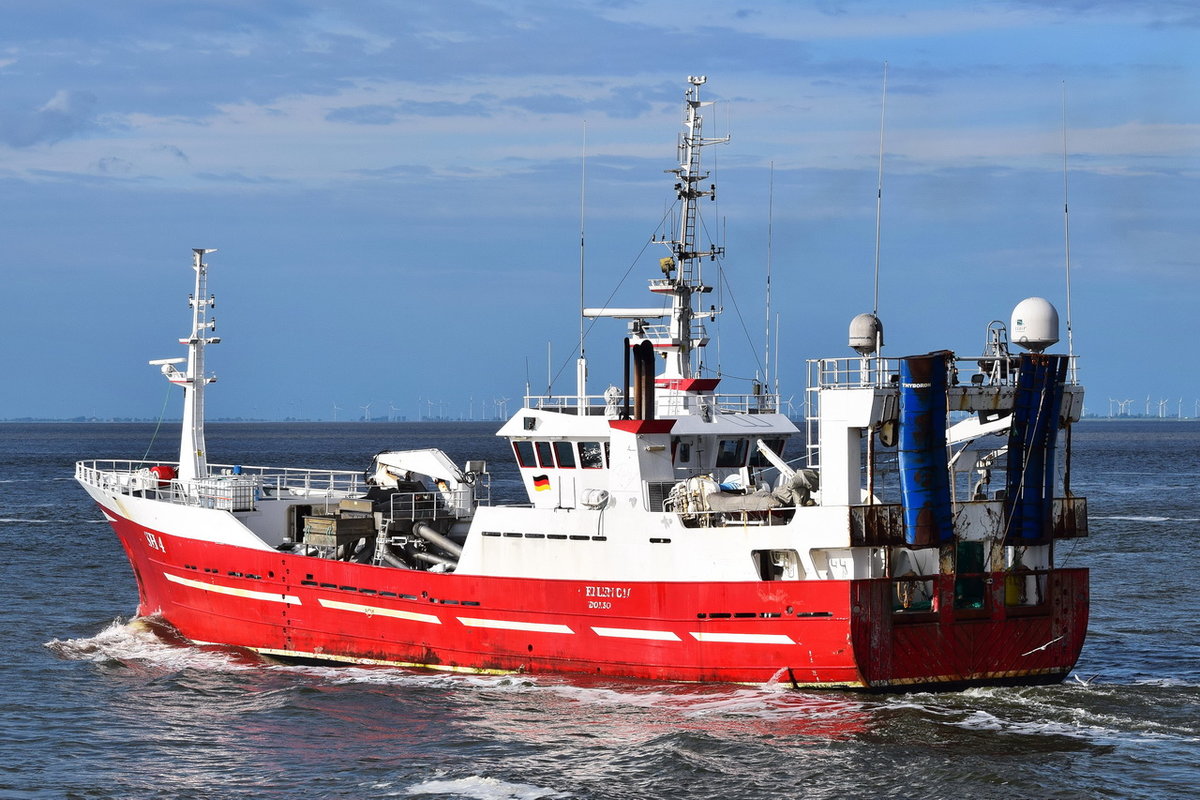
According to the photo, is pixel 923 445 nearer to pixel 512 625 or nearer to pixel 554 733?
pixel 554 733

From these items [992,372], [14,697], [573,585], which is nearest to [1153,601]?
[992,372]

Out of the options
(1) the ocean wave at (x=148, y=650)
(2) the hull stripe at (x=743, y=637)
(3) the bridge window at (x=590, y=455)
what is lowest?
(1) the ocean wave at (x=148, y=650)

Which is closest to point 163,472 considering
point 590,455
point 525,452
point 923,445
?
point 525,452

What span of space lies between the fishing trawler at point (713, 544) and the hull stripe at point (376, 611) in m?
0.06

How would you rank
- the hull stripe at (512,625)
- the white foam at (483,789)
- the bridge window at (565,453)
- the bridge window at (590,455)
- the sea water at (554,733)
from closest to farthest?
the white foam at (483,789) < the sea water at (554,733) < the hull stripe at (512,625) < the bridge window at (590,455) < the bridge window at (565,453)

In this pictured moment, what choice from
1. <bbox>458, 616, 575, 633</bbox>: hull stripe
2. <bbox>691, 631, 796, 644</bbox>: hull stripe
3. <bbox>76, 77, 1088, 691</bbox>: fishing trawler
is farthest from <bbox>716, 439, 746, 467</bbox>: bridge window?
<bbox>458, 616, 575, 633</bbox>: hull stripe

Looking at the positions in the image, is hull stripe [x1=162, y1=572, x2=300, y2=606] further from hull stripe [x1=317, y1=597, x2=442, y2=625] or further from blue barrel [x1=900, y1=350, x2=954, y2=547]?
blue barrel [x1=900, y1=350, x2=954, y2=547]

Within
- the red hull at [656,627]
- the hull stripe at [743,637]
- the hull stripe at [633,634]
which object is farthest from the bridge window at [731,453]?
the hull stripe at [743,637]

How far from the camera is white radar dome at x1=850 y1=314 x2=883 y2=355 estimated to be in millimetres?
21359

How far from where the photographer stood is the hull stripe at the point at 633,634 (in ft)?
71.5

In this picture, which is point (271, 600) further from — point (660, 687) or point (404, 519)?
point (660, 687)

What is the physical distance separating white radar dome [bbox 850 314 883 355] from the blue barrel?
106 centimetres

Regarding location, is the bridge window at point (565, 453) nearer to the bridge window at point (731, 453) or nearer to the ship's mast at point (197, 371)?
the bridge window at point (731, 453)

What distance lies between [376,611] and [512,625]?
9.90ft
